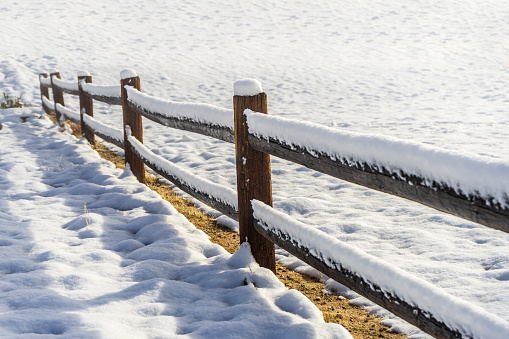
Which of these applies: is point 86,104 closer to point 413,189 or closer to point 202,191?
point 202,191

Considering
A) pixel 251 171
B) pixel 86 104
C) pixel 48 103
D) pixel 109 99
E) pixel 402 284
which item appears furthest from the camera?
pixel 48 103

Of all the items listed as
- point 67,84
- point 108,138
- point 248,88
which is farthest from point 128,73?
point 67,84

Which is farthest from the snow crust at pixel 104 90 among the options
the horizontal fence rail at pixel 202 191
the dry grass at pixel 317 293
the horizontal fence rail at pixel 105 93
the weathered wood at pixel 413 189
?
the weathered wood at pixel 413 189

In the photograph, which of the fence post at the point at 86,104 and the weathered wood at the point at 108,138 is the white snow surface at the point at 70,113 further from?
the weathered wood at the point at 108,138

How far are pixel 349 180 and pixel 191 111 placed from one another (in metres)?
2.07

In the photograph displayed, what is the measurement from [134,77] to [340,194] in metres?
2.99

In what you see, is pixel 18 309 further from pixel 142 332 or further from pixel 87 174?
pixel 87 174

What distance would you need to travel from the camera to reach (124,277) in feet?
10.4

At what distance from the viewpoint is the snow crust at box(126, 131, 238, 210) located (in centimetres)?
364

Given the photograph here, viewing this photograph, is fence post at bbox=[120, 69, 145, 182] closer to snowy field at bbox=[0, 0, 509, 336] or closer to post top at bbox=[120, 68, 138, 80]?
post top at bbox=[120, 68, 138, 80]

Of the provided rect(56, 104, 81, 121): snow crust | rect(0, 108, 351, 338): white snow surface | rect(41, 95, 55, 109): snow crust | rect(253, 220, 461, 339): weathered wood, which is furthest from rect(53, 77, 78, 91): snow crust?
rect(253, 220, 461, 339): weathered wood

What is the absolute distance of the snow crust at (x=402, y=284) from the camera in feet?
5.34

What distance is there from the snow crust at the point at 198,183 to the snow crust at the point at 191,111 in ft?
1.70

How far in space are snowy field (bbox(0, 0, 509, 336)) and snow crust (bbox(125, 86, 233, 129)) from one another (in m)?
1.57
